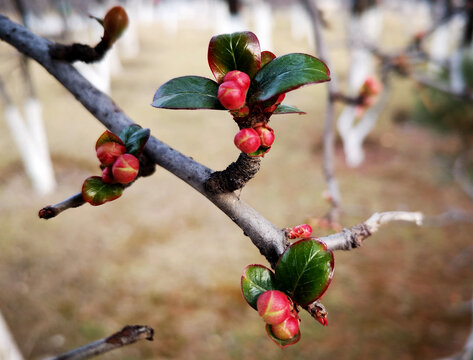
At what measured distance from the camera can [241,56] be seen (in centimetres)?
53

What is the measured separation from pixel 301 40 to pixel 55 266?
70.6 feet

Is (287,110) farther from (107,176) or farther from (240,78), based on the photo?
(107,176)

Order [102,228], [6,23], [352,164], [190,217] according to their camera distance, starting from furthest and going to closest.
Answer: [352,164] < [190,217] < [102,228] < [6,23]

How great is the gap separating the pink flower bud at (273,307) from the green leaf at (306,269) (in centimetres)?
3

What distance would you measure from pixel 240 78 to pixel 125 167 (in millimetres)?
245

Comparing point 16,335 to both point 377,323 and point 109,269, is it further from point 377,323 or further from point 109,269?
point 377,323

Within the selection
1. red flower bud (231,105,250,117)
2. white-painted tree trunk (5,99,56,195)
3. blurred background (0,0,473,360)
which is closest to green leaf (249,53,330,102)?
red flower bud (231,105,250,117)

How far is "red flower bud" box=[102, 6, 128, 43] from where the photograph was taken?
649mm

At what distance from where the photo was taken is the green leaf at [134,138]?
22.5 inches

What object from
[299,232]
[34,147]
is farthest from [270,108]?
[34,147]

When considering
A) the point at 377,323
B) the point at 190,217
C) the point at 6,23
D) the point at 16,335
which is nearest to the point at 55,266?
the point at 16,335

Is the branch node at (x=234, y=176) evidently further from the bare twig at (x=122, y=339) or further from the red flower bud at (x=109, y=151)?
the bare twig at (x=122, y=339)

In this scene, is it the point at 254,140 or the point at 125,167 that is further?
the point at 125,167

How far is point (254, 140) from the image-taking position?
18.7 inches
